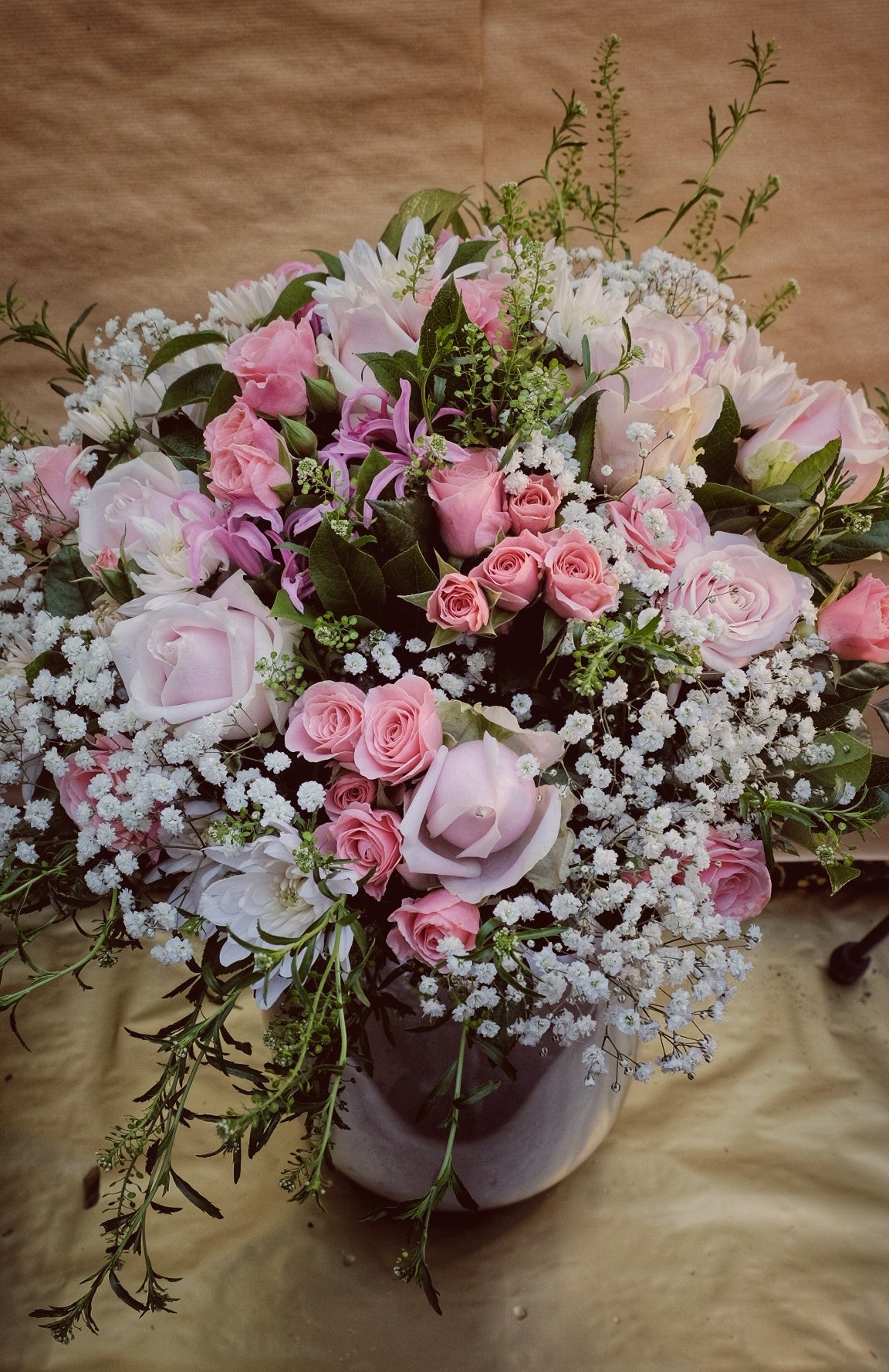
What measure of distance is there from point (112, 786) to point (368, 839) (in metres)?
0.14

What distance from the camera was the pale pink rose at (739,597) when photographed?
0.49 m

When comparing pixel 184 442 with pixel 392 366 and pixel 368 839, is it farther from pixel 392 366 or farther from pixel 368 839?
pixel 368 839

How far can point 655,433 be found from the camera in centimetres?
50

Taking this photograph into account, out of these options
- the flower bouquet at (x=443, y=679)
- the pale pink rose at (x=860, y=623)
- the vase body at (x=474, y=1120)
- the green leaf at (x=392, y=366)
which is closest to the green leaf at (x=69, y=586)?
the flower bouquet at (x=443, y=679)

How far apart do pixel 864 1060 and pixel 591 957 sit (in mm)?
594

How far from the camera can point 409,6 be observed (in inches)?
38.6

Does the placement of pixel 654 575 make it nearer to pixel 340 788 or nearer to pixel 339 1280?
pixel 340 788

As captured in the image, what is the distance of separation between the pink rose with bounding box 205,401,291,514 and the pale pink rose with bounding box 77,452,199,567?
38 millimetres

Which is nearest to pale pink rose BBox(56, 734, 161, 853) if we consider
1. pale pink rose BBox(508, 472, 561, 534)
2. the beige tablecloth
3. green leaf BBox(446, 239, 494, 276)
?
pale pink rose BBox(508, 472, 561, 534)

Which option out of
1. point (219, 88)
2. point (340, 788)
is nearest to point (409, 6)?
point (219, 88)

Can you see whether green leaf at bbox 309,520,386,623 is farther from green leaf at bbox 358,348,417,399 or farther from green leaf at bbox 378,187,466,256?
green leaf at bbox 378,187,466,256

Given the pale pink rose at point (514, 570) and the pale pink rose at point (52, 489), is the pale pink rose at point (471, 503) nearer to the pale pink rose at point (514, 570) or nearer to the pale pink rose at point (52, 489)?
the pale pink rose at point (514, 570)

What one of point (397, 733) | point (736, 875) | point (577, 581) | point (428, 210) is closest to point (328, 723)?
point (397, 733)

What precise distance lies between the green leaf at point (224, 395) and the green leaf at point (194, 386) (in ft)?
0.07
